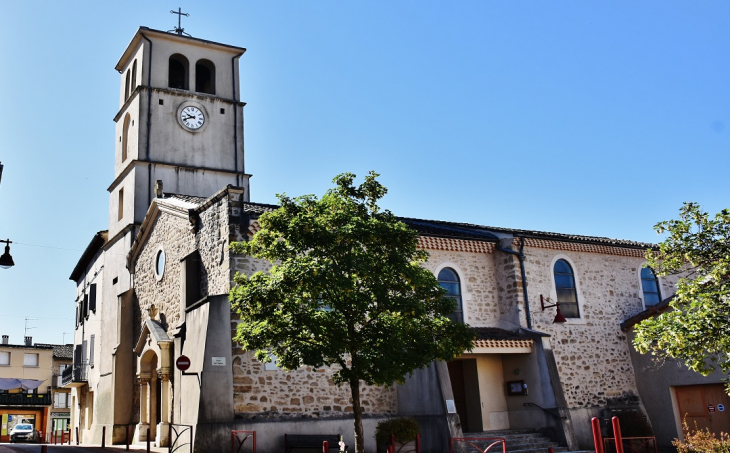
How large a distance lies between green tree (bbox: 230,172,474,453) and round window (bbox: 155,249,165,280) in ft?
29.0

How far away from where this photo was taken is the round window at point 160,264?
75.9 feet

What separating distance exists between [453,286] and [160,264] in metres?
9.75

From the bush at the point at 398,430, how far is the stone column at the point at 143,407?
28.9ft

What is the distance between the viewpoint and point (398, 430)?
55.1 ft

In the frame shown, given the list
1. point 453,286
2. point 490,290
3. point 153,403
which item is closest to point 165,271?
point 153,403

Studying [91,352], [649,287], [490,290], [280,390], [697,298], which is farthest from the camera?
[91,352]

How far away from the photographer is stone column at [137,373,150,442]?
22094 millimetres

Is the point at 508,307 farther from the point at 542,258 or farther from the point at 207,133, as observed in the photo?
the point at 207,133

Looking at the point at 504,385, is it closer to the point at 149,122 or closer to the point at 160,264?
the point at 160,264

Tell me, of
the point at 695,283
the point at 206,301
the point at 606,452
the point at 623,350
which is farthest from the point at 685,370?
the point at 206,301

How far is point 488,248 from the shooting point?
75.6 feet

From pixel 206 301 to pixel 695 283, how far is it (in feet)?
36.6

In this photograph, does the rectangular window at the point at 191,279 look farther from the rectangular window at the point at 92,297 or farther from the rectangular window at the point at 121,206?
the rectangular window at the point at 92,297

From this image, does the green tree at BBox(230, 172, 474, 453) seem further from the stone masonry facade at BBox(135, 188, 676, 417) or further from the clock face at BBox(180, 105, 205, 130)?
the clock face at BBox(180, 105, 205, 130)
